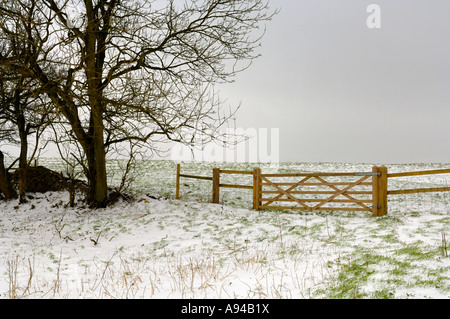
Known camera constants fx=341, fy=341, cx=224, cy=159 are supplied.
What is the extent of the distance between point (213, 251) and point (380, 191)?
17.8 ft

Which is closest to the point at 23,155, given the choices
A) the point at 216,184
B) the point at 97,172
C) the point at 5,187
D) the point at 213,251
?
the point at 5,187

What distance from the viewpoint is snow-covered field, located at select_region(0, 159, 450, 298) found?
495 centimetres

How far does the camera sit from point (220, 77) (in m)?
11.8

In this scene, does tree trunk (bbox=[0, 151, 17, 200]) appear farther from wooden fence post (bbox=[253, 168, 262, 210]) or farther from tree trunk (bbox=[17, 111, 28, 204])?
wooden fence post (bbox=[253, 168, 262, 210])

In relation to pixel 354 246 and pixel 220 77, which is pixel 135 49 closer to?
pixel 220 77

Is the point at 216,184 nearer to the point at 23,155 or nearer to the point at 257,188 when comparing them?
the point at 257,188

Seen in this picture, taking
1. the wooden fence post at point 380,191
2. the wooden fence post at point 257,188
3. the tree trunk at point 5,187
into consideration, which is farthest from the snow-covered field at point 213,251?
the tree trunk at point 5,187

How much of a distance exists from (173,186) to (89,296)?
1156cm

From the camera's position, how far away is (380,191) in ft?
32.6

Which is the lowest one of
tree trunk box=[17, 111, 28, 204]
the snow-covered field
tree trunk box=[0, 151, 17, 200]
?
the snow-covered field

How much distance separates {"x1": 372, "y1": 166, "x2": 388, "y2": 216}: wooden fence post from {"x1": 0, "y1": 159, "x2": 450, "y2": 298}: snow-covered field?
643mm

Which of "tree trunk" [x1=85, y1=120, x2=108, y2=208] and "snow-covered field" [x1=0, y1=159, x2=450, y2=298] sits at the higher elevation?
"tree trunk" [x1=85, y1=120, x2=108, y2=208]

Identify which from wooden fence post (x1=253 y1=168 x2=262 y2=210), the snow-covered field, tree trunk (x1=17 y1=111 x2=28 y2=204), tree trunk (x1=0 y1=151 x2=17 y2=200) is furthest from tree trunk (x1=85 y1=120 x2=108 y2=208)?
wooden fence post (x1=253 y1=168 x2=262 y2=210)
